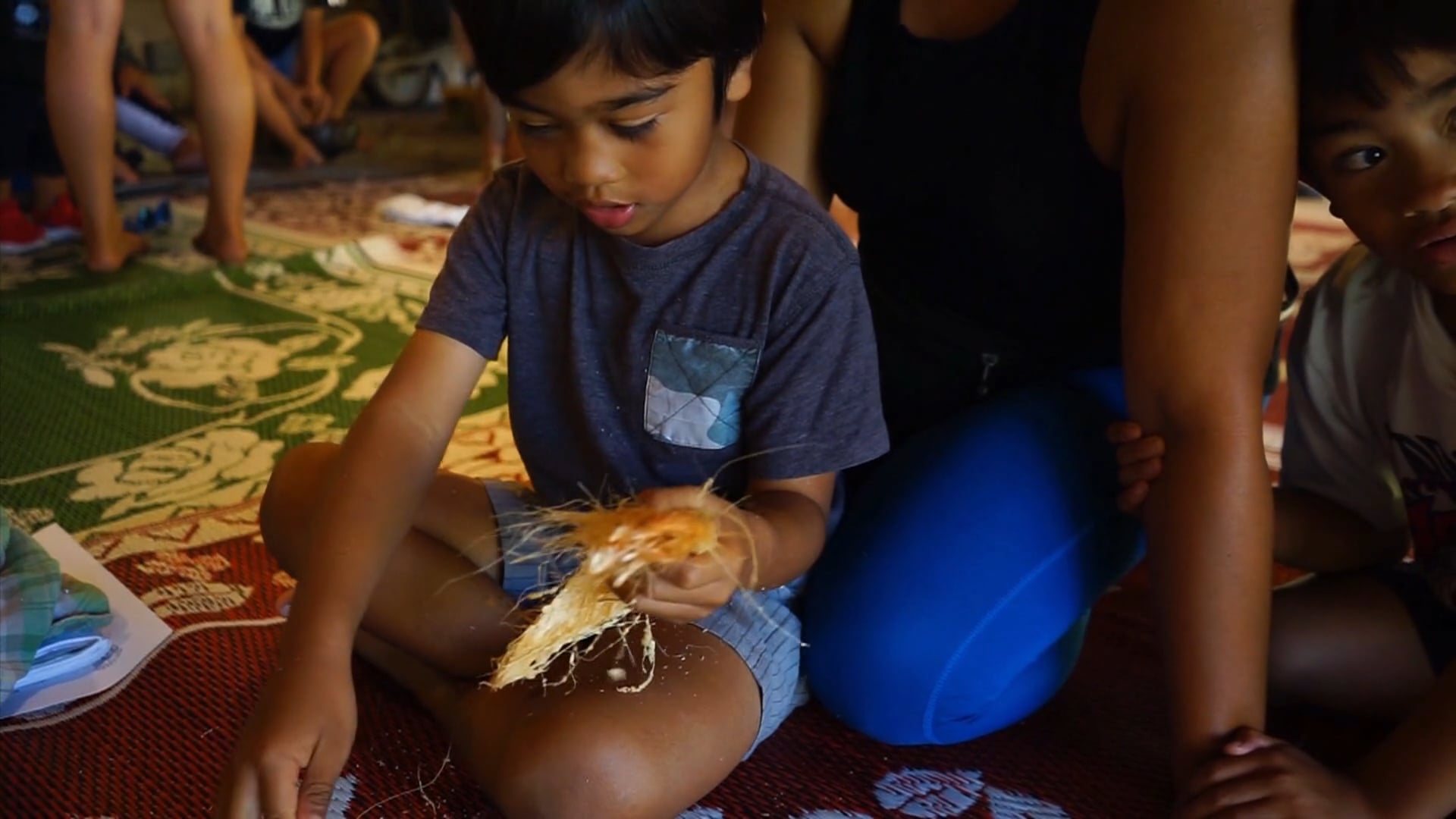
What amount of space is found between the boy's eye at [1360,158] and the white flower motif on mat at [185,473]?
912 mm

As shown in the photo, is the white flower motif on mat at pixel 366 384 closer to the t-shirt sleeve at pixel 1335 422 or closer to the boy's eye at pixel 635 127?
the boy's eye at pixel 635 127

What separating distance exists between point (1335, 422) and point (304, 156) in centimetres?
244

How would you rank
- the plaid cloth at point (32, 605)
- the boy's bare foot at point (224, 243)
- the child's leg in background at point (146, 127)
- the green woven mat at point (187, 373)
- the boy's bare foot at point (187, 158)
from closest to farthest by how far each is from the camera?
1. the plaid cloth at point (32, 605)
2. the green woven mat at point (187, 373)
3. the boy's bare foot at point (224, 243)
4. the child's leg in background at point (146, 127)
5. the boy's bare foot at point (187, 158)

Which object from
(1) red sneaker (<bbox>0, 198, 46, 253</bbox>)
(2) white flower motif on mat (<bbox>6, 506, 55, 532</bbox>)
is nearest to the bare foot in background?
(1) red sneaker (<bbox>0, 198, 46, 253</bbox>)

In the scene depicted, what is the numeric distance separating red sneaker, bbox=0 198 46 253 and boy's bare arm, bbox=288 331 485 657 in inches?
58.2

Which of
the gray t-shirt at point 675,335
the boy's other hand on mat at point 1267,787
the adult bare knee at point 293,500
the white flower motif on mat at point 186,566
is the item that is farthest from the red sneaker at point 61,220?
the boy's other hand on mat at point 1267,787

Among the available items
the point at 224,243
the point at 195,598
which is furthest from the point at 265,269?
the point at 195,598

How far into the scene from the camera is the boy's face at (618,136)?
607mm

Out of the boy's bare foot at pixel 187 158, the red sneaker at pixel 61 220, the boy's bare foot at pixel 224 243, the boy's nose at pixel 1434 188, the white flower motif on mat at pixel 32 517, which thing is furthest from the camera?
the boy's bare foot at pixel 187 158

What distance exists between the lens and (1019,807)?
0.71 metres

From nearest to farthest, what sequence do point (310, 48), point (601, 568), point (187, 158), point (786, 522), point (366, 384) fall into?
point (601, 568), point (786, 522), point (366, 384), point (187, 158), point (310, 48)

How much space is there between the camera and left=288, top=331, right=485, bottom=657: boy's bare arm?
0.65 meters

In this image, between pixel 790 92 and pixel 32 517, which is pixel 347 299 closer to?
pixel 32 517

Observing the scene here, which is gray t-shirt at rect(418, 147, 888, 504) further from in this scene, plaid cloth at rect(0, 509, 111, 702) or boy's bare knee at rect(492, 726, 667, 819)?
plaid cloth at rect(0, 509, 111, 702)
